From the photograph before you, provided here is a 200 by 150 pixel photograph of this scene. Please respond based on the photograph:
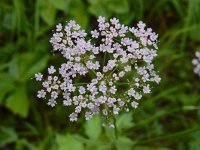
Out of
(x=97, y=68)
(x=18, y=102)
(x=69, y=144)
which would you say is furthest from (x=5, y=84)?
(x=97, y=68)

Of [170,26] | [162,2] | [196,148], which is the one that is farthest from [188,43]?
[196,148]

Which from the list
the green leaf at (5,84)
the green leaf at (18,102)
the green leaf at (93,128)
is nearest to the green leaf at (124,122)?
the green leaf at (93,128)

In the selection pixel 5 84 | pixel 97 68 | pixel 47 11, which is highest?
pixel 47 11

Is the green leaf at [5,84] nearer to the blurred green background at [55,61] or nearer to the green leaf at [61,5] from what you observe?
the blurred green background at [55,61]

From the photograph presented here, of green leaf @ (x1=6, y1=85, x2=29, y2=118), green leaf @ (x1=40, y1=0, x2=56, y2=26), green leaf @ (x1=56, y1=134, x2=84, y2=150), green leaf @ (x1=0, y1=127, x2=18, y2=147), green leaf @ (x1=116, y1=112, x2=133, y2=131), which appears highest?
green leaf @ (x1=40, y1=0, x2=56, y2=26)

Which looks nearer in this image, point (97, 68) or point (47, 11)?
point (97, 68)

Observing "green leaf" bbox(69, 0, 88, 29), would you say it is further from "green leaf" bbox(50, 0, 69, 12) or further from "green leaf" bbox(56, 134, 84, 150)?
"green leaf" bbox(56, 134, 84, 150)

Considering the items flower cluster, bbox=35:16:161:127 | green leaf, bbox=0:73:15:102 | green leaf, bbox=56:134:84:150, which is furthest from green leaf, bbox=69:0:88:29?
flower cluster, bbox=35:16:161:127

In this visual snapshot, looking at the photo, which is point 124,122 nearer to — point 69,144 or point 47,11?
point 69,144

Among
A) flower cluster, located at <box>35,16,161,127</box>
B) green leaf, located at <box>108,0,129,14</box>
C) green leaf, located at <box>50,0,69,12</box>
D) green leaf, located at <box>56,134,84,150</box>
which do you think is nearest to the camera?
flower cluster, located at <box>35,16,161,127</box>
